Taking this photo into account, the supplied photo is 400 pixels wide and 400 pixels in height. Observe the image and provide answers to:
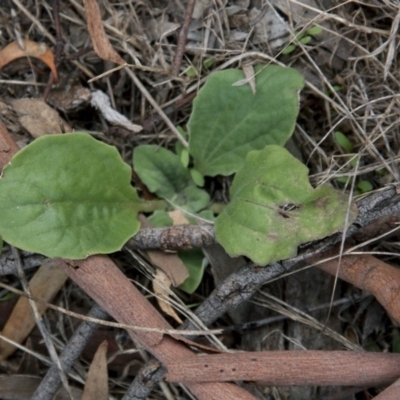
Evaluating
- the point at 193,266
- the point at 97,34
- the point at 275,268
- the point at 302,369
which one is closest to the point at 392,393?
the point at 302,369

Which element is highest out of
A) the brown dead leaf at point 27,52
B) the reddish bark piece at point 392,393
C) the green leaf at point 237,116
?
the brown dead leaf at point 27,52

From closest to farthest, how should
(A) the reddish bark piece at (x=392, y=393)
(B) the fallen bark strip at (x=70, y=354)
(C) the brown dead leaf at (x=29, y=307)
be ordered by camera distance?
(A) the reddish bark piece at (x=392, y=393) → (B) the fallen bark strip at (x=70, y=354) → (C) the brown dead leaf at (x=29, y=307)

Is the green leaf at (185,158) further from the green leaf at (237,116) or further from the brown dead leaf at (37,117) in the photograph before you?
the brown dead leaf at (37,117)

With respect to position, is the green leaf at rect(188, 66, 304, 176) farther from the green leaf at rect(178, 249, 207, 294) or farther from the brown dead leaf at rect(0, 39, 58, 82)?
the brown dead leaf at rect(0, 39, 58, 82)

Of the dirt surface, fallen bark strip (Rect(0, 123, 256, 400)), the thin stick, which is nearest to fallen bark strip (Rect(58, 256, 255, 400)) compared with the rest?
fallen bark strip (Rect(0, 123, 256, 400))

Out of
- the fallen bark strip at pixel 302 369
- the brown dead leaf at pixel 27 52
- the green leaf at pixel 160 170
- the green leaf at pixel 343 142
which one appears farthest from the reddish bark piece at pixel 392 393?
the brown dead leaf at pixel 27 52

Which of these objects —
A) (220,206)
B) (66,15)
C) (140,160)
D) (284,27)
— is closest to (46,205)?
(140,160)
